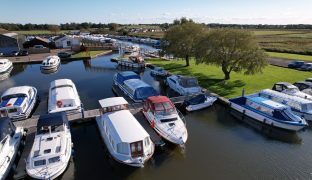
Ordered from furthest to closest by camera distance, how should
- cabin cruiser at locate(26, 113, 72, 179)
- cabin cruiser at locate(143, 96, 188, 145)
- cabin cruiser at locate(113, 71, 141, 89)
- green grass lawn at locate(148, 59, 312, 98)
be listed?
cabin cruiser at locate(113, 71, 141, 89) < green grass lawn at locate(148, 59, 312, 98) < cabin cruiser at locate(143, 96, 188, 145) < cabin cruiser at locate(26, 113, 72, 179)

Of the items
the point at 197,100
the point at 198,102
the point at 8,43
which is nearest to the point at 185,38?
the point at 197,100

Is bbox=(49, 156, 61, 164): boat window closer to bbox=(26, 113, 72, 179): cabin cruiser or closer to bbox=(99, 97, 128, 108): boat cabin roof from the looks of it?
bbox=(26, 113, 72, 179): cabin cruiser

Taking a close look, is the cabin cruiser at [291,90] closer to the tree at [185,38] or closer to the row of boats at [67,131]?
the row of boats at [67,131]

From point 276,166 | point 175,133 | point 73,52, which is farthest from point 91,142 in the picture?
point 73,52

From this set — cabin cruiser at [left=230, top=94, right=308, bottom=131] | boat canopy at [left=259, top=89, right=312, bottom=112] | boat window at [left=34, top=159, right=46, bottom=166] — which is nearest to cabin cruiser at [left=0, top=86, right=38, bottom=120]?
boat window at [left=34, top=159, right=46, bottom=166]

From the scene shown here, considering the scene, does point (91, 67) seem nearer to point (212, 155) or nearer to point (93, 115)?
point (93, 115)

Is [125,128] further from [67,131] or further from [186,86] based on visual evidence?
[186,86]

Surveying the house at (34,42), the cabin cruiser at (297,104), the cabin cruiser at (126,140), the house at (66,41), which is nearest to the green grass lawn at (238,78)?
the cabin cruiser at (297,104)
